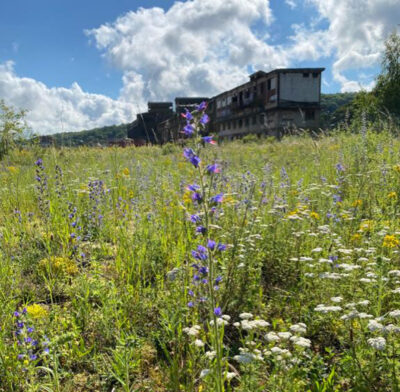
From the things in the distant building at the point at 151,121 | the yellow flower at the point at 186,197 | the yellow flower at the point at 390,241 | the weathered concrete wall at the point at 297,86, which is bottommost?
the yellow flower at the point at 390,241

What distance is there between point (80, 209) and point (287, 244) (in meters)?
2.71

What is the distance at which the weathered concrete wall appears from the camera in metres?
35.9

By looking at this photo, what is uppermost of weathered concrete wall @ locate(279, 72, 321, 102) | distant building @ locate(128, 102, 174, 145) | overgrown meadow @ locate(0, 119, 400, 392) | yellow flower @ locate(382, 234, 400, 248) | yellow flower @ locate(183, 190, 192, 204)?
weathered concrete wall @ locate(279, 72, 321, 102)

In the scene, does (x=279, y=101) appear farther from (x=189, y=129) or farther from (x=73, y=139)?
(x=189, y=129)

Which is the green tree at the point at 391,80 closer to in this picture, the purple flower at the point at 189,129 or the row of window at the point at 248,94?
the row of window at the point at 248,94

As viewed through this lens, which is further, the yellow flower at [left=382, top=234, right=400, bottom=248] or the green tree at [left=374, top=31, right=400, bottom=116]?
the green tree at [left=374, top=31, right=400, bottom=116]

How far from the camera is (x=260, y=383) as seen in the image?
1848 millimetres

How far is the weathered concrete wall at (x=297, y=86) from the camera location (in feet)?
118

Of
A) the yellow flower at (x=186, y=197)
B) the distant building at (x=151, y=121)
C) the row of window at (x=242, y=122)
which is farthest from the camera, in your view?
the row of window at (x=242, y=122)

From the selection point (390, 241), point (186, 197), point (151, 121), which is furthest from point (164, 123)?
point (151, 121)

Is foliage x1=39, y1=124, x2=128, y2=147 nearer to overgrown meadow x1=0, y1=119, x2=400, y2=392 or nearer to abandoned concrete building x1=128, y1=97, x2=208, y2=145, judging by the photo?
abandoned concrete building x1=128, y1=97, x2=208, y2=145

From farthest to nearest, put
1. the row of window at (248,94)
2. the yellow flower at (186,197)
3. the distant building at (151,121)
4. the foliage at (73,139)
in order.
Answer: the row of window at (248,94) < the distant building at (151,121) < the foliage at (73,139) < the yellow flower at (186,197)

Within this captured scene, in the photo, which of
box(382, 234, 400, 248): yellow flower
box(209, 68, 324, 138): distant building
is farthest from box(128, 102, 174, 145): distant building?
box(382, 234, 400, 248): yellow flower

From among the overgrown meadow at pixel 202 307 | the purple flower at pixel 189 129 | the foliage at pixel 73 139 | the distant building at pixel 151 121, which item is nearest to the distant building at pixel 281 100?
the distant building at pixel 151 121
